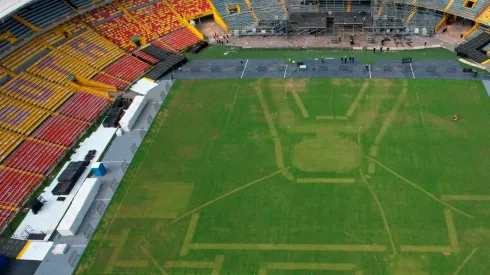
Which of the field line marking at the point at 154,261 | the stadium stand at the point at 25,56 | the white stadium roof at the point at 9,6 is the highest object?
the white stadium roof at the point at 9,6

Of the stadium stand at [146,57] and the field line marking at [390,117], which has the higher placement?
the stadium stand at [146,57]

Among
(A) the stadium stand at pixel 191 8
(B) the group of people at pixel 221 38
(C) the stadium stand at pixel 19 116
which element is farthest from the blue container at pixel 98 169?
(A) the stadium stand at pixel 191 8

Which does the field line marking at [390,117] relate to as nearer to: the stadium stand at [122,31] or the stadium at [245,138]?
the stadium at [245,138]

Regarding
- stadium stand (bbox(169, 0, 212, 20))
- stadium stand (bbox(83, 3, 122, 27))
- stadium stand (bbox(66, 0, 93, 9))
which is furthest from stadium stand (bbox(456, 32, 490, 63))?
stadium stand (bbox(66, 0, 93, 9))

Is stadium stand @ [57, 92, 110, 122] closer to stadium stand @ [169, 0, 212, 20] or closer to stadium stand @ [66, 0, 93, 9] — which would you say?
stadium stand @ [66, 0, 93, 9]

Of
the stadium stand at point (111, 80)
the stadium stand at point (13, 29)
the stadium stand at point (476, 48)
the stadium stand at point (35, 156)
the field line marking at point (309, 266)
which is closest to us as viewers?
the field line marking at point (309, 266)

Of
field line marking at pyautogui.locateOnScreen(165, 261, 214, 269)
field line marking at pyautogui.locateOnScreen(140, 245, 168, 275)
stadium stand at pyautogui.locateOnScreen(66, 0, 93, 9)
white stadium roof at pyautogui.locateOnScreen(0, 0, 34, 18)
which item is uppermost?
white stadium roof at pyautogui.locateOnScreen(0, 0, 34, 18)

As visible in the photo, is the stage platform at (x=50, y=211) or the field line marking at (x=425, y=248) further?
the stage platform at (x=50, y=211)

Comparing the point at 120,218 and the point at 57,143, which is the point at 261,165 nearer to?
the point at 120,218
